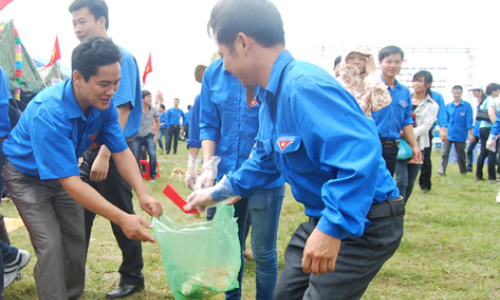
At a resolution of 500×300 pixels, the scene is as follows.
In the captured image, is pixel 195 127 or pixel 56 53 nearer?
pixel 195 127

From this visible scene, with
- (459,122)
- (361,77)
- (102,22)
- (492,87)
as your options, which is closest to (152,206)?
(102,22)

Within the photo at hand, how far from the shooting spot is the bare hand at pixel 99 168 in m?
2.63

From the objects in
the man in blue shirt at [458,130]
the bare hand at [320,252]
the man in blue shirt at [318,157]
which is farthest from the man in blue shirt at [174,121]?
the bare hand at [320,252]

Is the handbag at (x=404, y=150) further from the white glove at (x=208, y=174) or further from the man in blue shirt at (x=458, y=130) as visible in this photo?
the man in blue shirt at (x=458, y=130)

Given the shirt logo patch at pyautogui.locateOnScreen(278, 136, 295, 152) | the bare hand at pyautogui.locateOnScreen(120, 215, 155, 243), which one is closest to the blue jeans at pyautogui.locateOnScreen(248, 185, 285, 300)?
the bare hand at pyautogui.locateOnScreen(120, 215, 155, 243)

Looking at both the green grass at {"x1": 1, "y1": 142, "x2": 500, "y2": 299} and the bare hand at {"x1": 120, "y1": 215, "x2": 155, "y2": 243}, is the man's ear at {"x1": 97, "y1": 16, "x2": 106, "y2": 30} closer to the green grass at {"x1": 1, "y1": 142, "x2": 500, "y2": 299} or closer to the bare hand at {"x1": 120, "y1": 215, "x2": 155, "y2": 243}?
the bare hand at {"x1": 120, "y1": 215, "x2": 155, "y2": 243}

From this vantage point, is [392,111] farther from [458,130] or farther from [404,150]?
[458,130]

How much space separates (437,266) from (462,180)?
19.0 ft

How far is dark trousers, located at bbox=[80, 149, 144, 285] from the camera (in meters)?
2.86

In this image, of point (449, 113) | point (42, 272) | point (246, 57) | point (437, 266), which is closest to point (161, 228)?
point (42, 272)

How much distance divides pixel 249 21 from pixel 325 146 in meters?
0.54

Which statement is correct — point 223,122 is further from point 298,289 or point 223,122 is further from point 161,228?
point 298,289

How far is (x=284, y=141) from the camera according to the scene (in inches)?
58.0

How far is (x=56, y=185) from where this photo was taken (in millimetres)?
2463
